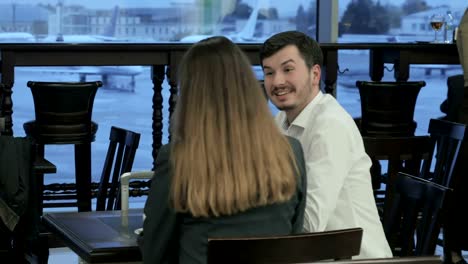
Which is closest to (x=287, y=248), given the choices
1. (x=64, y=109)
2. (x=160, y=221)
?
(x=160, y=221)

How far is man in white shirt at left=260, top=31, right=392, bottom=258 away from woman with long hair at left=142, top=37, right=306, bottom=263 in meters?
0.30

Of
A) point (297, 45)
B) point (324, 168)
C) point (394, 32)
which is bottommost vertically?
point (324, 168)

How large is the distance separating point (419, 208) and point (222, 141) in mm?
741

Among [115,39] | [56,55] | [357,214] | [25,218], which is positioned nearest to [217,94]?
[357,214]

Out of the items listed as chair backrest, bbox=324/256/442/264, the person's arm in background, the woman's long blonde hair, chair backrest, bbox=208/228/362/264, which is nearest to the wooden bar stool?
the person's arm in background

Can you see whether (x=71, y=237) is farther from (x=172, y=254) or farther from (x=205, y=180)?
(x=205, y=180)

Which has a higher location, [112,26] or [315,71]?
[112,26]

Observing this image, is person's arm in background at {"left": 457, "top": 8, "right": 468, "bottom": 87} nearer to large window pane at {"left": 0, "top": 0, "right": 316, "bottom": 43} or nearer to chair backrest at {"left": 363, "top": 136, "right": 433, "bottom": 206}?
chair backrest at {"left": 363, "top": 136, "right": 433, "bottom": 206}

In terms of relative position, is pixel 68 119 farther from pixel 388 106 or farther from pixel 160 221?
pixel 160 221

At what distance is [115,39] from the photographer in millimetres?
7660

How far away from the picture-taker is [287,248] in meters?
1.93

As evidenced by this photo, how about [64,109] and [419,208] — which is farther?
[64,109]

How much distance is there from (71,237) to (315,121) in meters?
0.77

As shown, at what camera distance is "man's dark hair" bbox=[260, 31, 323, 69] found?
2758 mm
